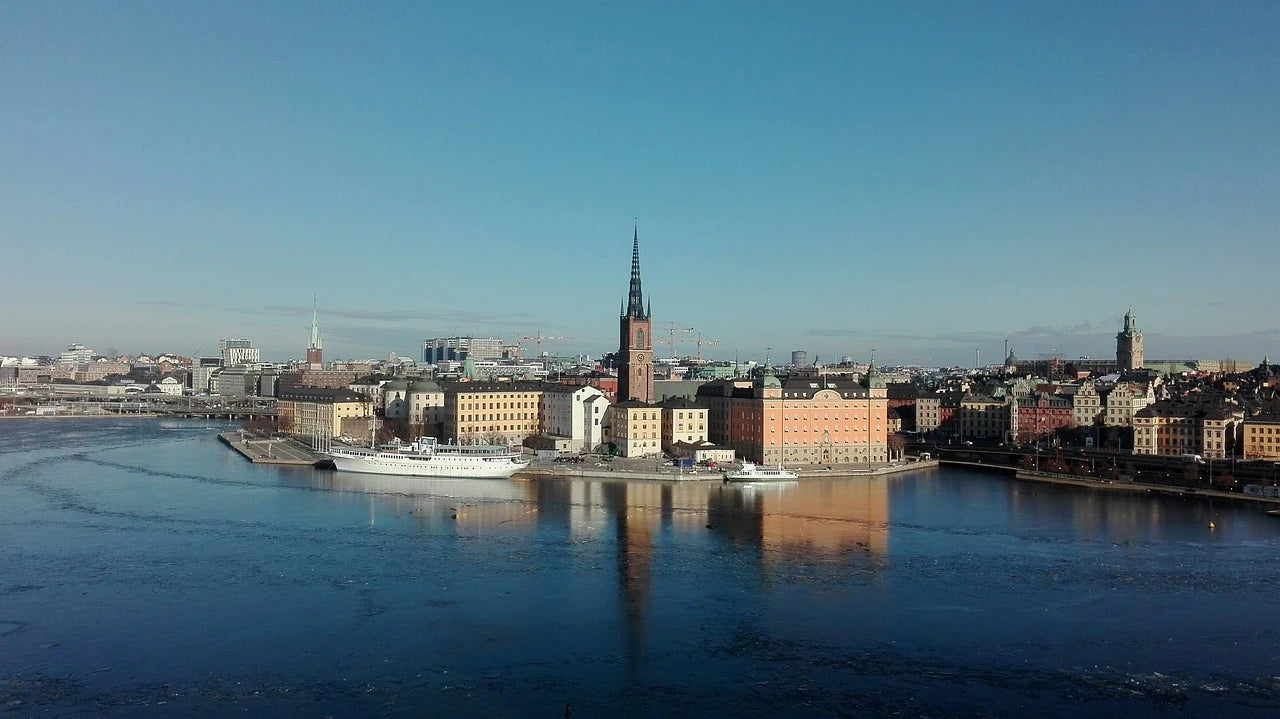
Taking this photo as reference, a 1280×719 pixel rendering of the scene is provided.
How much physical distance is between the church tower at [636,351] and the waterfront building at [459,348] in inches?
3337

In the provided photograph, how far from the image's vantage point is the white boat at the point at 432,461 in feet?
101

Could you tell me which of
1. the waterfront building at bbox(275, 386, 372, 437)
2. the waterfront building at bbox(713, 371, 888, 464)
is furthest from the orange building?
the waterfront building at bbox(275, 386, 372, 437)

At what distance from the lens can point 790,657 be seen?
491 inches

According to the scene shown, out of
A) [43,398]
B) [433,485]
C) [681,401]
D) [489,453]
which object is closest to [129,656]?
[433,485]

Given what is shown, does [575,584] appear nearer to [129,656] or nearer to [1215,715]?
[129,656]

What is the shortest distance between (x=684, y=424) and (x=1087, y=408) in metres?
16.9

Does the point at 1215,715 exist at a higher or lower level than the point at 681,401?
lower

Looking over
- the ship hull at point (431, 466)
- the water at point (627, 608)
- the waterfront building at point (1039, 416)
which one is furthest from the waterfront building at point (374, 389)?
the waterfront building at point (1039, 416)

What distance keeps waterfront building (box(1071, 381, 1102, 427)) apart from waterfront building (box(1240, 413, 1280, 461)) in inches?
314

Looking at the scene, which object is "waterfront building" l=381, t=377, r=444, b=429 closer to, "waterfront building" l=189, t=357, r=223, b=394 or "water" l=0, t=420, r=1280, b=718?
"water" l=0, t=420, r=1280, b=718

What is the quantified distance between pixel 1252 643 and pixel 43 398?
83579 mm

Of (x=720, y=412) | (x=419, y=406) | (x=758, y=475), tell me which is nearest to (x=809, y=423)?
(x=720, y=412)

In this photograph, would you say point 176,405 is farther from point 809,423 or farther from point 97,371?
point 809,423

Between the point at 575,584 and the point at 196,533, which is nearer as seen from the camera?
the point at 575,584
